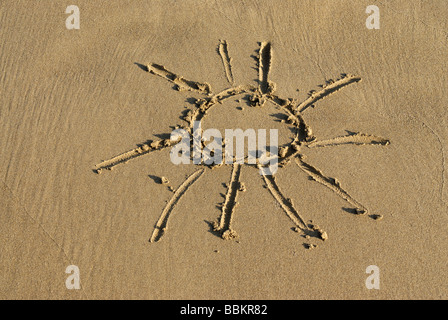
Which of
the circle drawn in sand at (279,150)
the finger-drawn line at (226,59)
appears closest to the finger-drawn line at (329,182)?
the circle drawn in sand at (279,150)

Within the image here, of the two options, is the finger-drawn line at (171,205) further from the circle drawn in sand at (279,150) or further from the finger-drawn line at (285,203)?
the finger-drawn line at (285,203)

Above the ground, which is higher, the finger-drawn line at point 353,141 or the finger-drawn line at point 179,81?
the finger-drawn line at point 179,81

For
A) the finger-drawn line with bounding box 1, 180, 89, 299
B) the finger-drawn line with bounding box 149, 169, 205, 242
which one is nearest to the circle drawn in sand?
the finger-drawn line with bounding box 149, 169, 205, 242

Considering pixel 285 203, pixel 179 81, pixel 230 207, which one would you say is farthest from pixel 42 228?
pixel 285 203

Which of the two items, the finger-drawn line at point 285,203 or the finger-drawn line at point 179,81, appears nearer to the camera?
the finger-drawn line at point 285,203

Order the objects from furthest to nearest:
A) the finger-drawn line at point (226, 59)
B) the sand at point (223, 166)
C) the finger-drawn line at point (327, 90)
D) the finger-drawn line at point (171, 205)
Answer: the finger-drawn line at point (226, 59), the finger-drawn line at point (327, 90), the finger-drawn line at point (171, 205), the sand at point (223, 166)

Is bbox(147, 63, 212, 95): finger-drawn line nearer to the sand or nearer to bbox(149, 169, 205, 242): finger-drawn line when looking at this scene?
the sand

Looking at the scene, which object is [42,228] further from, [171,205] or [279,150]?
[279,150]

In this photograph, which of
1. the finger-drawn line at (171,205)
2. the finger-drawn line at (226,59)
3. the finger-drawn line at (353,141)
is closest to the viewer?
the finger-drawn line at (171,205)
